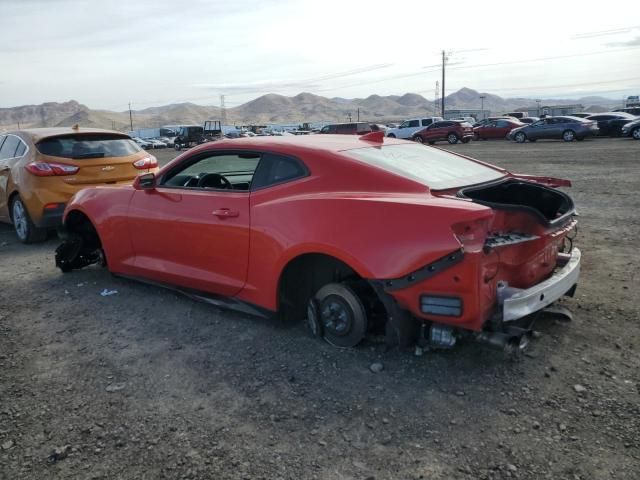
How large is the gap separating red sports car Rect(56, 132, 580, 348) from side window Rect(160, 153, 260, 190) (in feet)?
0.05

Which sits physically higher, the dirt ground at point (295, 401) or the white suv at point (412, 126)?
the white suv at point (412, 126)

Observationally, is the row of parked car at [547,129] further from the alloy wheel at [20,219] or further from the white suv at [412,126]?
the alloy wheel at [20,219]

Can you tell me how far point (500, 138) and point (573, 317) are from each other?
31.2m

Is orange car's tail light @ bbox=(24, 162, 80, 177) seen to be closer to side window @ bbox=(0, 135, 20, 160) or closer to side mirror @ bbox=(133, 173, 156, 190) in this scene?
side window @ bbox=(0, 135, 20, 160)

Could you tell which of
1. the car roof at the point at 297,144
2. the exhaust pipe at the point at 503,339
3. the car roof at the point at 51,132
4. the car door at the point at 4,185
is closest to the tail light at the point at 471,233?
the exhaust pipe at the point at 503,339

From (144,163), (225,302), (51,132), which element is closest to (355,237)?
(225,302)

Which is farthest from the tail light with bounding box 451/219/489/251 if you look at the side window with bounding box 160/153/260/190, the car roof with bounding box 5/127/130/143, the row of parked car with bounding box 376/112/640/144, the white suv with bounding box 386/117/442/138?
the white suv with bounding box 386/117/442/138

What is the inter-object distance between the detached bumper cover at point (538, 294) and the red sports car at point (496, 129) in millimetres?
30991

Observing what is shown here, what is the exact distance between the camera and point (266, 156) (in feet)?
12.8

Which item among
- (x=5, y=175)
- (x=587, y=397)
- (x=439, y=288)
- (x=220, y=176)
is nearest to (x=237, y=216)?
(x=220, y=176)

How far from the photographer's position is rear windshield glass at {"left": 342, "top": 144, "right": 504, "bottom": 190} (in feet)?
A: 11.8

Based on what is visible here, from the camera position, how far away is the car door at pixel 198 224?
12.9ft

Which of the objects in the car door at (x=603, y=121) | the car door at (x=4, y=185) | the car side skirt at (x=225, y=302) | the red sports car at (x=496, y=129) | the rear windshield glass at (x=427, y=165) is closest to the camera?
the rear windshield glass at (x=427, y=165)

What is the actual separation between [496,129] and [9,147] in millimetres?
29918
